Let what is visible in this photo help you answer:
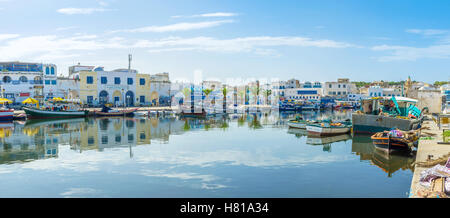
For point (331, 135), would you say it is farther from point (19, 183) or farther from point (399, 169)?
point (19, 183)

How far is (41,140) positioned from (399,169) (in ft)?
83.0

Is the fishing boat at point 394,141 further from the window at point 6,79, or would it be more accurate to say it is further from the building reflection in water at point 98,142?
the window at point 6,79

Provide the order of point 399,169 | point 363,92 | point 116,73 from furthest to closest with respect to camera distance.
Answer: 1. point 363,92
2. point 116,73
3. point 399,169

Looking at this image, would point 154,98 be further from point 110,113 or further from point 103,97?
point 110,113

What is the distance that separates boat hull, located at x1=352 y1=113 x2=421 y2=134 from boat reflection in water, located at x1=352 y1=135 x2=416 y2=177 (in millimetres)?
5664

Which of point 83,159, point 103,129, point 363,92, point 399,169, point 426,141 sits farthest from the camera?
point 363,92

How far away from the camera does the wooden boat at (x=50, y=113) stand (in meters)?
47.6

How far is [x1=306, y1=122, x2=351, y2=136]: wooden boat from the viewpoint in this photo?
31.1 m

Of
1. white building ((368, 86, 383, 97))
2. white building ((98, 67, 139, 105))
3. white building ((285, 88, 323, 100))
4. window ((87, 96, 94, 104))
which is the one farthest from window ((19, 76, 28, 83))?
white building ((368, 86, 383, 97))

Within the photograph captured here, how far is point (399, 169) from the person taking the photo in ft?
59.2

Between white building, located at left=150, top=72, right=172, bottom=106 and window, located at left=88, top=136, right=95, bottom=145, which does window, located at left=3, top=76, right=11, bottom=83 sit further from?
window, located at left=88, top=136, right=95, bottom=145

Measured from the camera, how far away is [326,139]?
2975 centimetres

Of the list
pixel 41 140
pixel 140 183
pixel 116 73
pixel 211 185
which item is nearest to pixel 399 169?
pixel 211 185

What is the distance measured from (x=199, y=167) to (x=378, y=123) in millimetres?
19746
